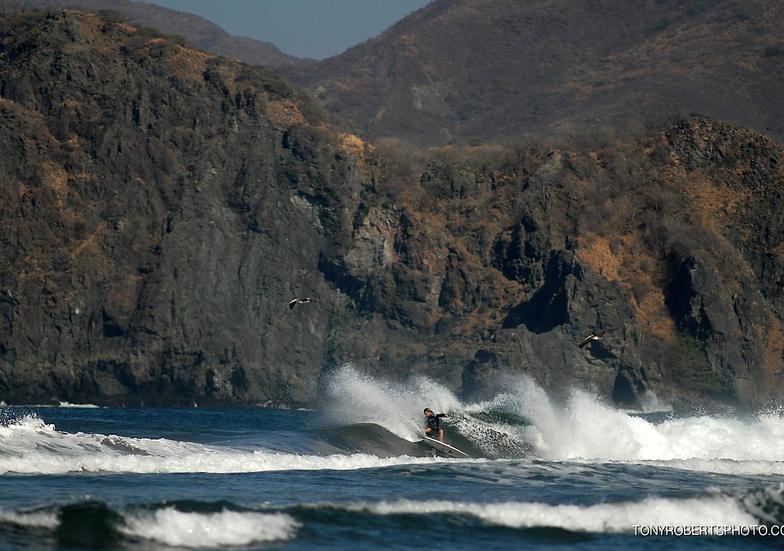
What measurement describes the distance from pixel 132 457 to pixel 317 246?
79497 mm

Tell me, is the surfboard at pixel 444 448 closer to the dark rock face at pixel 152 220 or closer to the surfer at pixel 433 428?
the surfer at pixel 433 428

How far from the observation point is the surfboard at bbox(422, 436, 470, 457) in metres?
45.2

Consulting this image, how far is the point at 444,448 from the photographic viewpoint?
4553cm

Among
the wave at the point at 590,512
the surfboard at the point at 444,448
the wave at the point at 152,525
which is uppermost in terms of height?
the wave at the point at 590,512

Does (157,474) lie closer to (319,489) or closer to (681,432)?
(319,489)

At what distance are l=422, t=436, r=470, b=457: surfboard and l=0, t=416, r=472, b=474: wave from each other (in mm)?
Result: 3067

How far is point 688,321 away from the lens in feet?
364

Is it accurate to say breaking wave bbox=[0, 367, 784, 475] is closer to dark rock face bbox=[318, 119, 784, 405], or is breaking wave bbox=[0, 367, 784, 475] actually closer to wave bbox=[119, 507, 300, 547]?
wave bbox=[119, 507, 300, 547]

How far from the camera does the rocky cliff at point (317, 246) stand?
338 ft

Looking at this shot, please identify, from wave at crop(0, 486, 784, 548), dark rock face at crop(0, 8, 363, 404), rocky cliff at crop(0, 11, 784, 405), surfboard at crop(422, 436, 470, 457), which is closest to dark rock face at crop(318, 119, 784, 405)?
rocky cliff at crop(0, 11, 784, 405)

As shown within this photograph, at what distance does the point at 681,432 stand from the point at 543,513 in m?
24.2

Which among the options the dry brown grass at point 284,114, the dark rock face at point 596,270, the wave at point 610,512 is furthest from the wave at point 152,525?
the dry brown grass at point 284,114

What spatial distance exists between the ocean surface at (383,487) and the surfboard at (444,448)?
1.84ft

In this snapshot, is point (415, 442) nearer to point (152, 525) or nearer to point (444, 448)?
point (444, 448)
